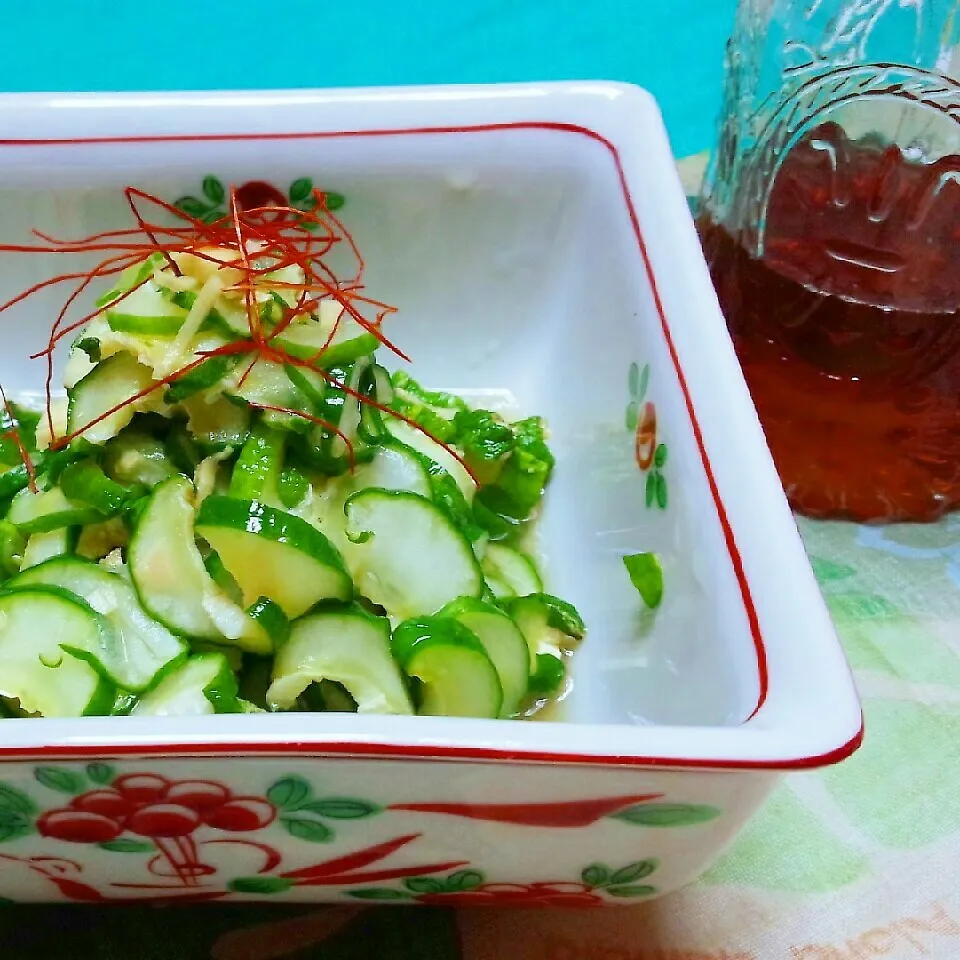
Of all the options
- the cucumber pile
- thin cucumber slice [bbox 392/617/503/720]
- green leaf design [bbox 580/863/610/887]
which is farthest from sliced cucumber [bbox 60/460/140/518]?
green leaf design [bbox 580/863/610/887]

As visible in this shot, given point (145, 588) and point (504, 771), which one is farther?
point (145, 588)

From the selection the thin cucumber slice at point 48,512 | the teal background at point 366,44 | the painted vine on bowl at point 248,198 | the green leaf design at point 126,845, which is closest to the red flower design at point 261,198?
the painted vine on bowl at point 248,198

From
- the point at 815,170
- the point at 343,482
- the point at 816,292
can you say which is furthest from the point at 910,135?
the point at 343,482

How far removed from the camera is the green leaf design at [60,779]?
62 centimetres

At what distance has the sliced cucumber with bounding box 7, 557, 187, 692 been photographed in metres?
0.89

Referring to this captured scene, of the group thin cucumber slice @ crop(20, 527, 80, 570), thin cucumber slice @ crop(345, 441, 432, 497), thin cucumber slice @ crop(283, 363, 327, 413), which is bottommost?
thin cucumber slice @ crop(20, 527, 80, 570)

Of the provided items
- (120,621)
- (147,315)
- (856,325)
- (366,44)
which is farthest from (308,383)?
(366,44)

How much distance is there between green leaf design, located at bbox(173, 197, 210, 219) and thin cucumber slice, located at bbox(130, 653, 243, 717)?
0.60 metres

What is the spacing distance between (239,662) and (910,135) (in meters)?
1.02

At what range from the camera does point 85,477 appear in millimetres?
993

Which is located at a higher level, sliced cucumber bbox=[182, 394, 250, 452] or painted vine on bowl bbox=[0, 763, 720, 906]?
sliced cucumber bbox=[182, 394, 250, 452]

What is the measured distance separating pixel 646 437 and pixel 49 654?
1.90 ft

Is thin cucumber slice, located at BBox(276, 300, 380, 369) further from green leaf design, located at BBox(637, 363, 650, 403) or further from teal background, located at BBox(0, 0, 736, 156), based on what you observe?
teal background, located at BBox(0, 0, 736, 156)

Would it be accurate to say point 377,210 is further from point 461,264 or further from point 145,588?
point 145,588
